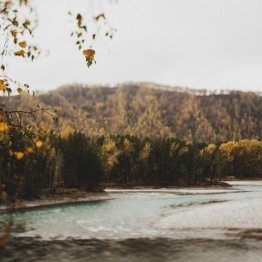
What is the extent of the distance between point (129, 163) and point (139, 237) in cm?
9598

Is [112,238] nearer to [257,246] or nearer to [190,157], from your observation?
[257,246]

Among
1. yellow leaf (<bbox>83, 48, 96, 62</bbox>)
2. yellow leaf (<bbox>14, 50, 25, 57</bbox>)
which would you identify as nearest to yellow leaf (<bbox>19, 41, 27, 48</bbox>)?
yellow leaf (<bbox>14, 50, 25, 57</bbox>)

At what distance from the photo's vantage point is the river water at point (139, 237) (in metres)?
29.2

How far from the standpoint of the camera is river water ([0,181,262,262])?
96.0ft

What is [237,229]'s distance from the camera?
42.4 m

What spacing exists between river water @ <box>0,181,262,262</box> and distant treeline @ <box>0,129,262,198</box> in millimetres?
12786

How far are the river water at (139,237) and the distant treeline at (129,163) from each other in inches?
503

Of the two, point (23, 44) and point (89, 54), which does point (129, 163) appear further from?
point (89, 54)

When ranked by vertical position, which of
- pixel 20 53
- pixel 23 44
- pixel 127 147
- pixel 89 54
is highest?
pixel 127 147

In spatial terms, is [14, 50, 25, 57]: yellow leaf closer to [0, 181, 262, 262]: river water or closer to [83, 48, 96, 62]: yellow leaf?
[83, 48, 96, 62]: yellow leaf

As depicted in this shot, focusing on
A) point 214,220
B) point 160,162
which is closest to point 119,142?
point 160,162

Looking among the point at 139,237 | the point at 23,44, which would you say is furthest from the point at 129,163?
the point at 23,44

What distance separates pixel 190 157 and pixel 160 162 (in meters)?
10.9

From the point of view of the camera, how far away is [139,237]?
122 ft
